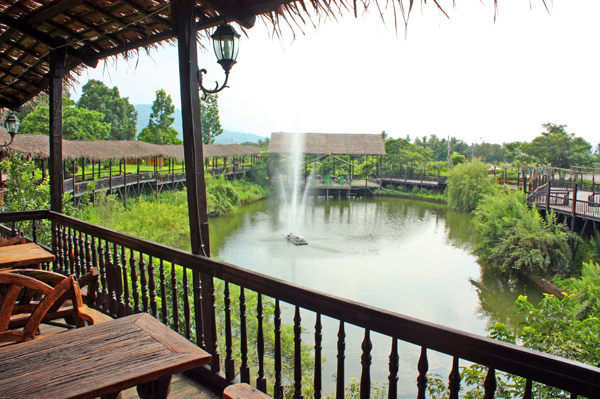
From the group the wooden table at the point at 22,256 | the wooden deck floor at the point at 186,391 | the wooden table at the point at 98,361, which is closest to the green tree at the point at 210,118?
the wooden table at the point at 22,256

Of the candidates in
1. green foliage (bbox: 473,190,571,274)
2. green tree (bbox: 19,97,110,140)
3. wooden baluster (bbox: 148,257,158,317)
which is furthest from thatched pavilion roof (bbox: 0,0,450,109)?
green tree (bbox: 19,97,110,140)

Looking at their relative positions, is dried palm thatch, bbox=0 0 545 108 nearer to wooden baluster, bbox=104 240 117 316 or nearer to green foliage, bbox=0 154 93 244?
wooden baluster, bbox=104 240 117 316

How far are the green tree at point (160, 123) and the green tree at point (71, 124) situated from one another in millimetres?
5153

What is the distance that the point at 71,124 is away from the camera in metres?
28.2

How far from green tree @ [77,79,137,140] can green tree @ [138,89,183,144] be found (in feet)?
8.33

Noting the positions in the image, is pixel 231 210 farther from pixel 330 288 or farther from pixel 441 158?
pixel 441 158

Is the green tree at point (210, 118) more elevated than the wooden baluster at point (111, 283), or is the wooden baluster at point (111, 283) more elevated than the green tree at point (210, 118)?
the green tree at point (210, 118)

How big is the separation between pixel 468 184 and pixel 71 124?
2699 cm

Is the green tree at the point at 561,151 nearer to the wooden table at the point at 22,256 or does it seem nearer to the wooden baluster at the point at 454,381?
the wooden table at the point at 22,256

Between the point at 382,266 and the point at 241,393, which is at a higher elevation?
the point at 241,393

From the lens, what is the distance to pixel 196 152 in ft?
7.30

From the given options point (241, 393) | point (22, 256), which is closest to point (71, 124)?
point (22, 256)

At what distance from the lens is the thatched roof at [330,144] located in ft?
95.8

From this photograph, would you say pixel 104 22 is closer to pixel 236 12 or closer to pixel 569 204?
pixel 236 12
